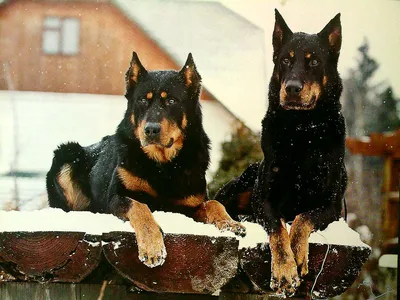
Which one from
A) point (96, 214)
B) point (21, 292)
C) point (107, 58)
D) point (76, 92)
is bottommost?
point (21, 292)

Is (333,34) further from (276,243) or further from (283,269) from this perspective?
(283,269)

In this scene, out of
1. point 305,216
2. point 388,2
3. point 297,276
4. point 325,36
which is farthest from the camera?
point 388,2

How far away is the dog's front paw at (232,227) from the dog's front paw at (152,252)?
374 millimetres

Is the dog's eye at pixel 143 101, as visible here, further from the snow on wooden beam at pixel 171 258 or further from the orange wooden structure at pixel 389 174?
the orange wooden structure at pixel 389 174

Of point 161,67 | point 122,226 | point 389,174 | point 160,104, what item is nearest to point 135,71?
point 161,67

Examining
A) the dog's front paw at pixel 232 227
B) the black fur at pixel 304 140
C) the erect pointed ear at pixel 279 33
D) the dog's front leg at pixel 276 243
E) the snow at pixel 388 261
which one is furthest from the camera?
the snow at pixel 388 261

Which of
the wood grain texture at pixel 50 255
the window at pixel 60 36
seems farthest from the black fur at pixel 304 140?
the window at pixel 60 36

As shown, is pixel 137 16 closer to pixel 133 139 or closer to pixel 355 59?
pixel 133 139

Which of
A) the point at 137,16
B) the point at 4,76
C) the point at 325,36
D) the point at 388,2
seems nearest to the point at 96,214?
the point at 4,76

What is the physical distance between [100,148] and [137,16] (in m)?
0.81

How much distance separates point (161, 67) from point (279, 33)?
701 millimetres

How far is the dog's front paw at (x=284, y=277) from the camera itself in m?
2.65

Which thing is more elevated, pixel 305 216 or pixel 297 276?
pixel 305 216

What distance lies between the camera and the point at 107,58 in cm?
323
